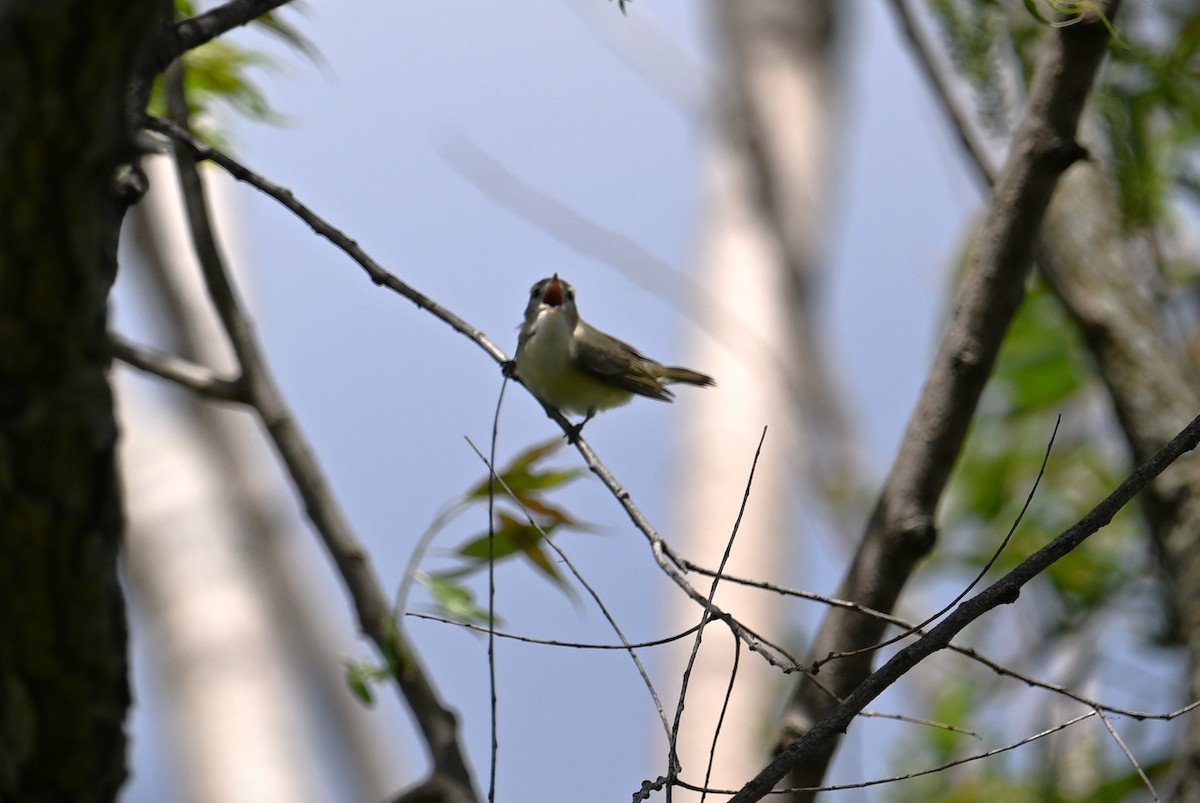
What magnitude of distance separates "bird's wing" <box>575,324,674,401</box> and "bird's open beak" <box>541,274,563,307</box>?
166 mm

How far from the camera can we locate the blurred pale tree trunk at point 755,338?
7.44 metres

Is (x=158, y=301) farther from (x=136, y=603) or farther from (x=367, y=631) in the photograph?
(x=367, y=631)

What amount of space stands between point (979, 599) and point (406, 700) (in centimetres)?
190

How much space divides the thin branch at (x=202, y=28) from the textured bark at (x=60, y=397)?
47 cm

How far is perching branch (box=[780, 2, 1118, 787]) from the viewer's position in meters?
2.64

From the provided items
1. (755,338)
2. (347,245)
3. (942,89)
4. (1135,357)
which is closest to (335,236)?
(347,245)

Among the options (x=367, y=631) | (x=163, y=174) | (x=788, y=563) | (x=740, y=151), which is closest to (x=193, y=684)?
(x=163, y=174)

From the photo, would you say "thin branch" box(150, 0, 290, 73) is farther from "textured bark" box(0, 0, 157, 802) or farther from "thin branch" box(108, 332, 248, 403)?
"thin branch" box(108, 332, 248, 403)

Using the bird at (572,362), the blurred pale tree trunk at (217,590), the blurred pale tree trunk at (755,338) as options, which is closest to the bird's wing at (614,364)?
the bird at (572,362)

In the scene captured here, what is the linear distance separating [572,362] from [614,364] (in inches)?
6.9

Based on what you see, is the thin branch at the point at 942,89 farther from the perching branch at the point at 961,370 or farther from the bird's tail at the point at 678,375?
the bird's tail at the point at 678,375

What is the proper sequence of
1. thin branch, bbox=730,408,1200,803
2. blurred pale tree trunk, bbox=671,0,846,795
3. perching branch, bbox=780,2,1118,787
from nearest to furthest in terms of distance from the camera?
thin branch, bbox=730,408,1200,803 < perching branch, bbox=780,2,1118,787 < blurred pale tree trunk, bbox=671,0,846,795

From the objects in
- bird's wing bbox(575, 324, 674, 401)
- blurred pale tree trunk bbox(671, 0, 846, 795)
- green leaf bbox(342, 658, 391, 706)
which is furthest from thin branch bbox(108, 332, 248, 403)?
blurred pale tree trunk bbox(671, 0, 846, 795)

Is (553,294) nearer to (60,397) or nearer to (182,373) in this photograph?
(182,373)
